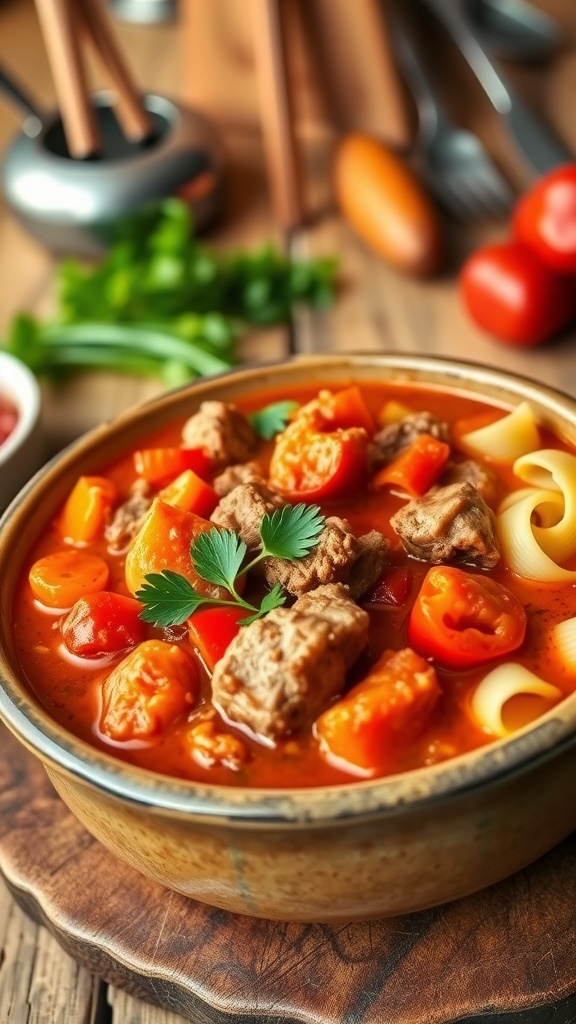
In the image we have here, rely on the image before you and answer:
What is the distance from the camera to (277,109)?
18.4 ft

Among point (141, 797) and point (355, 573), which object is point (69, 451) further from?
point (141, 797)

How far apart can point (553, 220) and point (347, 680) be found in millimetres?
3015

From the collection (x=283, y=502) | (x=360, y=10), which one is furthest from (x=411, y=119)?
(x=283, y=502)

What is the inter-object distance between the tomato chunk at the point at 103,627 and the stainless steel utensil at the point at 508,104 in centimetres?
374

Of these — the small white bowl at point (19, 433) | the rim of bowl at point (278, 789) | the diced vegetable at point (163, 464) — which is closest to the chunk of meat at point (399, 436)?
the diced vegetable at point (163, 464)

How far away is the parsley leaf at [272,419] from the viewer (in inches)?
133

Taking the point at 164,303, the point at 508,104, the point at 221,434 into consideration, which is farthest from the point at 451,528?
the point at 508,104

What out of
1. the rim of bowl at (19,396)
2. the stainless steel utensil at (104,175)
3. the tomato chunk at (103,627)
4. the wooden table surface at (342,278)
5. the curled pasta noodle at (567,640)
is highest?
the tomato chunk at (103,627)

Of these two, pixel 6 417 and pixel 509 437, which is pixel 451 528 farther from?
pixel 6 417

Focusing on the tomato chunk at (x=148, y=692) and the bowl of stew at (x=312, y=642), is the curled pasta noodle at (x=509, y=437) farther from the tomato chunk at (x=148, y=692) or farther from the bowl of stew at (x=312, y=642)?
the tomato chunk at (x=148, y=692)

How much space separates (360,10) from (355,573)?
3951 millimetres

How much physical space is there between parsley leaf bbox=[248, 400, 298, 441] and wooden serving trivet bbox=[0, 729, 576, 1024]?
4.24ft

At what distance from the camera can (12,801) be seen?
3.16m

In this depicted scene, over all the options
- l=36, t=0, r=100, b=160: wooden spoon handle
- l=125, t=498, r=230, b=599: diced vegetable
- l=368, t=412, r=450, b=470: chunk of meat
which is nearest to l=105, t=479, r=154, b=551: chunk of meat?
l=125, t=498, r=230, b=599: diced vegetable
